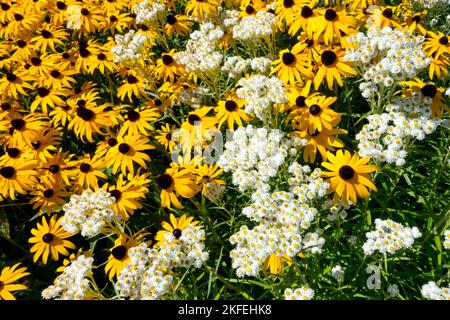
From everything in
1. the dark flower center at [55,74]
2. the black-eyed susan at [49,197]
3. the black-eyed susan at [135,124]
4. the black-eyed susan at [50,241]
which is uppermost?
the dark flower center at [55,74]

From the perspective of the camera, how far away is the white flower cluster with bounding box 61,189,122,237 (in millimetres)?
2852

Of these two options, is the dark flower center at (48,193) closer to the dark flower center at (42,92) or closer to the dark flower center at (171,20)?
the dark flower center at (42,92)

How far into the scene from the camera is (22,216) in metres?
4.86

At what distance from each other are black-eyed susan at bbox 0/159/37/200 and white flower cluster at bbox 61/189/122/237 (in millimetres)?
1164

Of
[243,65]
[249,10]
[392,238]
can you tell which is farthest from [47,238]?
[249,10]

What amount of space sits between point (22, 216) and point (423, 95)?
4624mm

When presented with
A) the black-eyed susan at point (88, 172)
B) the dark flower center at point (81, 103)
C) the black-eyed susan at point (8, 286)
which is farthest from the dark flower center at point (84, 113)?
the black-eyed susan at point (8, 286)

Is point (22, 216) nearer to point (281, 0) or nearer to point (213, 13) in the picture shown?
point (213, 13)

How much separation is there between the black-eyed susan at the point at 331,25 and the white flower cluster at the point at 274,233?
1.96 metres

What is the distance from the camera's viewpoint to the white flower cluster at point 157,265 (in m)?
2.53

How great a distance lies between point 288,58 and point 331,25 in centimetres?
58

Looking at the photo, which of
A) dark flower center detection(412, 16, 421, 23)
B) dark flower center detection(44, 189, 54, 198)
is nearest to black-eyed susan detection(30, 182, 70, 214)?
dark flower center detection(44, 189, 54, 198)

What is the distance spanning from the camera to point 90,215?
300 centimetres

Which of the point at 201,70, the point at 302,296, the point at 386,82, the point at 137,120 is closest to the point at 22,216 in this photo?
the point at 137,120
